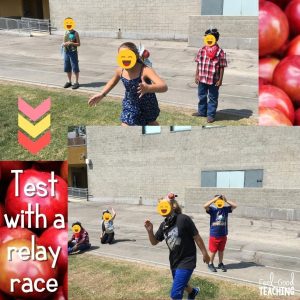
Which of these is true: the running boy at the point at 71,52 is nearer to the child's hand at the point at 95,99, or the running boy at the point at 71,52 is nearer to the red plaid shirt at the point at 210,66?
the red plaid shirt at the point at 210,66

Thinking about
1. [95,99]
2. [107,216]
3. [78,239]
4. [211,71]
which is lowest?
[78,239]

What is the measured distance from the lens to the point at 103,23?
12.8 metres

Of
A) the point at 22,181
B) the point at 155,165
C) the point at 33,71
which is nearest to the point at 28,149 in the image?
the point at 22,181

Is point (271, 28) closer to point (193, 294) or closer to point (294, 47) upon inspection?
point (294, 47)

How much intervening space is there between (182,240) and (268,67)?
5.52 ft

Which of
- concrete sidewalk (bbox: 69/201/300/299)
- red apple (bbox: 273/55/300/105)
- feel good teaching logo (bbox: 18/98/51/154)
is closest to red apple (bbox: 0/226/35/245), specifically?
concrete sidewalk (bbox: 69/201/300/299)

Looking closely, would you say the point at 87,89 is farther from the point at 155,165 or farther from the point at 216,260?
the point at 216,260

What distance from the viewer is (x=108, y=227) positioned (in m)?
6.09

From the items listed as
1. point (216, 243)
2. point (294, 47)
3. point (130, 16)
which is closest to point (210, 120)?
point (216, 243)

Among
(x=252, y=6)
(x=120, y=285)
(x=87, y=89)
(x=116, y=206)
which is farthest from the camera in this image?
(x=252, y=6)


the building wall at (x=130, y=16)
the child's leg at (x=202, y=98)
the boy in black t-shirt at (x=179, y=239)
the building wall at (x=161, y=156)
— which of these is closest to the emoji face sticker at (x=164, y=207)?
the boy in black t-shirt at (x=179, y=239)

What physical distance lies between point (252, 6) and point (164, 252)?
8.26 metres

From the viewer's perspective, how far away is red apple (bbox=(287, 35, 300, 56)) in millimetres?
4168

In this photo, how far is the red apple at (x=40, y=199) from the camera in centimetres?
478
